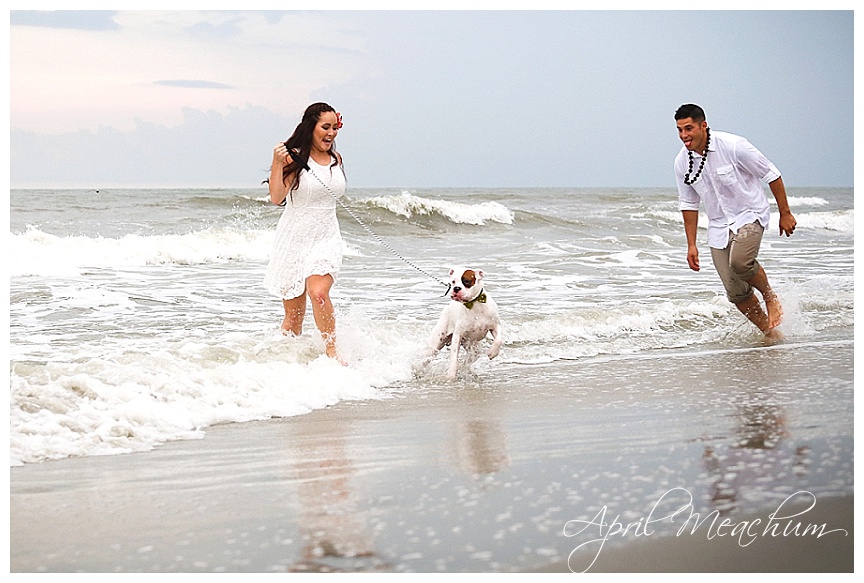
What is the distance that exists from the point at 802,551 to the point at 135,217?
22.5 meters

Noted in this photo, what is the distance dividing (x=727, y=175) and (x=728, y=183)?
2.4 inches

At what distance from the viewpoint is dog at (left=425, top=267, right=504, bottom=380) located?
6062 millimetres

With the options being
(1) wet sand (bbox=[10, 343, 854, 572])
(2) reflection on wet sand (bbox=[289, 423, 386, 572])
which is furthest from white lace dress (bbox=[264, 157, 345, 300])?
(2) reflection on wet sand (bbox=[289, 423, 386, 572])

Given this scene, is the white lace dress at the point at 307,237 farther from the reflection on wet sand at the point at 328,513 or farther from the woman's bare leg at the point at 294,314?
the reflection on wet sand at the point at 328,513

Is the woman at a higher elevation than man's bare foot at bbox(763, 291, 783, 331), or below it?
higher

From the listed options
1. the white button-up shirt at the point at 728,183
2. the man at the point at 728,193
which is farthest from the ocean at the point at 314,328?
the white button-up shirt at the point at 728,183

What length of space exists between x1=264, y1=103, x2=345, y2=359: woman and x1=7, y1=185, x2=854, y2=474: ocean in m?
0.47

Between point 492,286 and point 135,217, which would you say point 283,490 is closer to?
point 492,286

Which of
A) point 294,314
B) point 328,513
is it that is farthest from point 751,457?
point 294,314

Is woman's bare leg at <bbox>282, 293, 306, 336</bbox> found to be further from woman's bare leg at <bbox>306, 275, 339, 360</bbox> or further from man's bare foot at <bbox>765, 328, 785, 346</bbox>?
man's bare foot at <bbox>765, 328, 785, 346</bbox>

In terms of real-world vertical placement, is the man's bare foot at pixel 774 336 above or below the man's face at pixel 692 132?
below

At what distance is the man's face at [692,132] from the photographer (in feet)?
22.1

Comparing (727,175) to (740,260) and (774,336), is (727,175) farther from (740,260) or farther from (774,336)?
(774,336)

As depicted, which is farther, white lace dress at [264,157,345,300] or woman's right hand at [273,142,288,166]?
white lace dress at [264,157,345,300]
